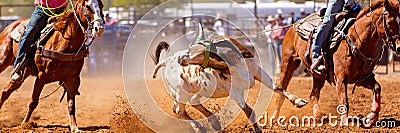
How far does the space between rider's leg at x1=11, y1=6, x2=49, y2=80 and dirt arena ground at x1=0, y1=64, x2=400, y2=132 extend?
2.35 ft

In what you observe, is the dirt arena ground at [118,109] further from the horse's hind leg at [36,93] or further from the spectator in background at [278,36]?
the spectator in background at [278,36]

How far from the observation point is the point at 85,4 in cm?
683

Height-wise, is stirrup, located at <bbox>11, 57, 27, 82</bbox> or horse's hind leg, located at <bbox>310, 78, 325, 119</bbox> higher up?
stirrup, located at <bbox>11, 57, 27, 82</bbox>

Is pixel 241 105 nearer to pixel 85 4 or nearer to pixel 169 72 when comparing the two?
pixel 169 72

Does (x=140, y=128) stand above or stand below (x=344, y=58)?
below

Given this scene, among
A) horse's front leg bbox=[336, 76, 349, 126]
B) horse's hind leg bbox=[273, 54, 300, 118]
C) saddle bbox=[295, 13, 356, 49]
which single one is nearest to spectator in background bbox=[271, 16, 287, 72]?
horse's hind leg bbox=[273, 54, 300, 118]

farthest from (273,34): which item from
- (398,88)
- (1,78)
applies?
(1,78)

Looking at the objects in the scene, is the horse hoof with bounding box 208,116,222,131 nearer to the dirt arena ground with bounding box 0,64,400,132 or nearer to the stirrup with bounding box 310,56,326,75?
the dirt arena ground with bounding box 0,64,400,132

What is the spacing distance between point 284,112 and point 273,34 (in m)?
7.02

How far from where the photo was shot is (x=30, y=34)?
7.27 m

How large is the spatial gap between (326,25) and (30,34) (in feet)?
10.4

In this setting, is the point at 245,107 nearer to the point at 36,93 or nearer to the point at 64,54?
the point at 64,54

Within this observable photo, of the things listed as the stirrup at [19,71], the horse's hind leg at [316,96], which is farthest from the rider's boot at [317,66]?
the stirrup at [19,71]

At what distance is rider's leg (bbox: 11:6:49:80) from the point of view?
23.8 feet
